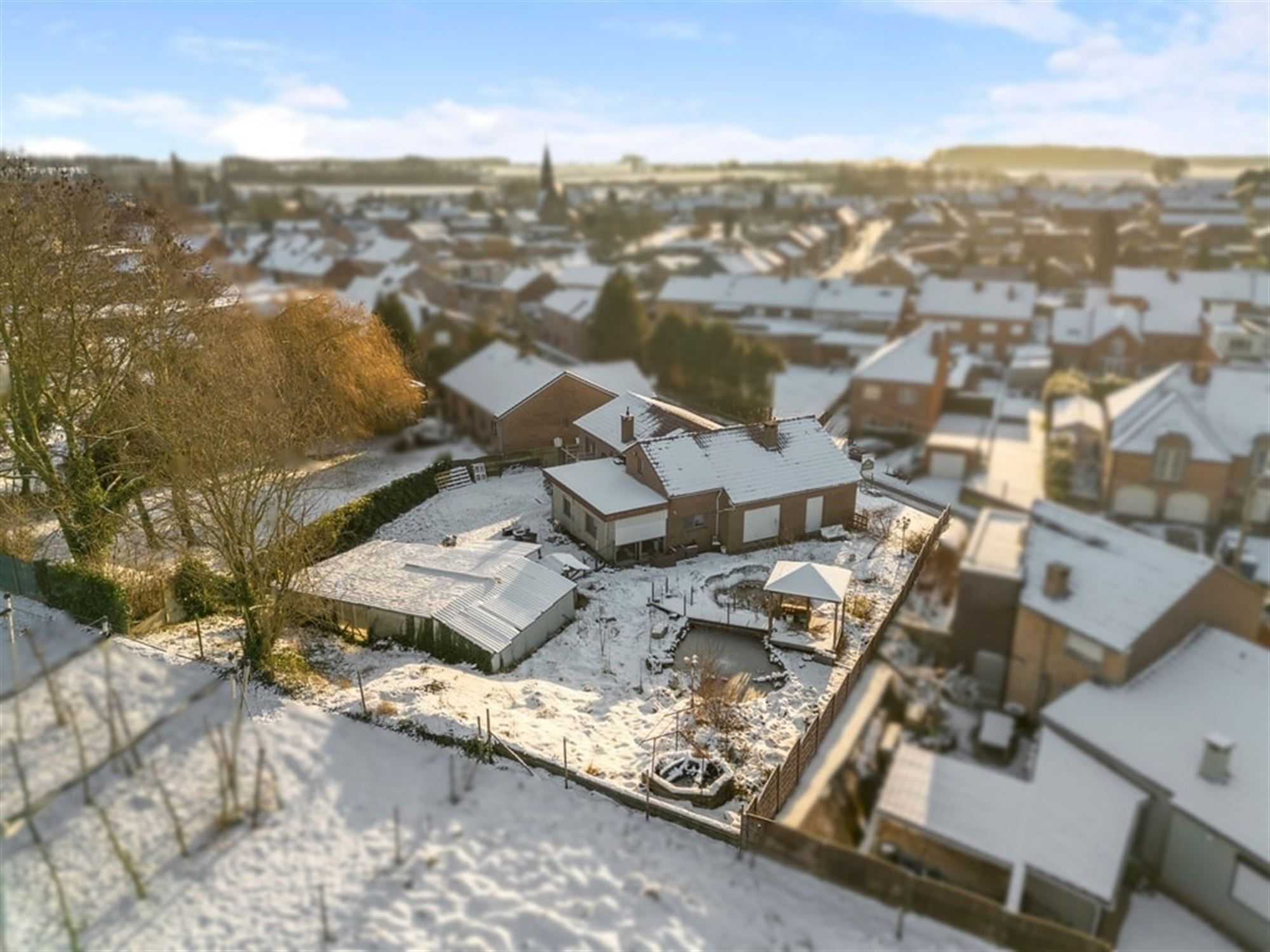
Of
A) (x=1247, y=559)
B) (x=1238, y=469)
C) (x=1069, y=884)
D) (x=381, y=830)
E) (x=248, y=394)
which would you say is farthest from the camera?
(x=248, y=394)

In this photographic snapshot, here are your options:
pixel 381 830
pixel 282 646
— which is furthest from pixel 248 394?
pixel 381 830

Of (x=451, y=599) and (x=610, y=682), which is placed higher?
(x=451, y=599)

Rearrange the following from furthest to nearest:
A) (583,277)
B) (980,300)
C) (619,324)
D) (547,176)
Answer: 1. (547,176)
2. (583,277)
3. (980,300)
4. (619,324)

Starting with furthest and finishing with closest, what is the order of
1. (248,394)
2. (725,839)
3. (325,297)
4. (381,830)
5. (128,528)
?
(325,297), (128,528), (248,394), (725,839), (381,830)

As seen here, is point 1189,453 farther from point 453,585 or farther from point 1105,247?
point 1105,247

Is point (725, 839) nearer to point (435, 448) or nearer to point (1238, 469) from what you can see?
point (1238, 469)

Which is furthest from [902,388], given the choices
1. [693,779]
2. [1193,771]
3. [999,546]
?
[1193,771]

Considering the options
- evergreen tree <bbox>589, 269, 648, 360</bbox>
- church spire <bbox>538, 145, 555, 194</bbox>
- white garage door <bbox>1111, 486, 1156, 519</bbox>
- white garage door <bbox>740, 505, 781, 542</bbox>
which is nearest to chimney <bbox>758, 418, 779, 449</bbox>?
white garage door <bbox>740, 505, 781, 542</bbox>
